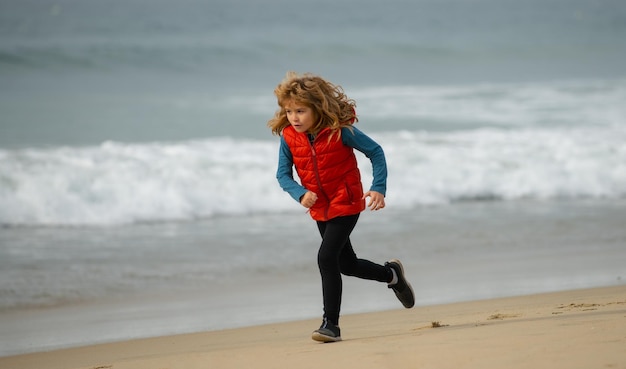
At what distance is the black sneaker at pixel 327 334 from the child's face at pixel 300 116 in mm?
945

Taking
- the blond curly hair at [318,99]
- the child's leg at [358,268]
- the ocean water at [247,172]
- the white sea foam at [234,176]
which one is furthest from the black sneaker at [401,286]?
the white sea foam at [234,176]

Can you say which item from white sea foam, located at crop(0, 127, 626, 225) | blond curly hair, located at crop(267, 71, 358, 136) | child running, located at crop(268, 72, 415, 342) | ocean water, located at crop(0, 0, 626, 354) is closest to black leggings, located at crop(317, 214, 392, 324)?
child running, located at crop(268, 72, 415, 342)

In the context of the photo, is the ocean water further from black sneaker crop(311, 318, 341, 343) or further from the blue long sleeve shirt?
the blue long sleeve shirt

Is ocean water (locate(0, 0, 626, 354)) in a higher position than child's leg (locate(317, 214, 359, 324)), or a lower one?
higher

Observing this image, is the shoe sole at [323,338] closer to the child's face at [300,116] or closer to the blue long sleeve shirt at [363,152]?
the blue long sleeve shirt at [363,152]

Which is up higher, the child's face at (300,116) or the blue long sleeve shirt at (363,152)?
the child's face at (300,116)

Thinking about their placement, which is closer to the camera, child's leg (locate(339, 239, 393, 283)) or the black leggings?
the black leggings

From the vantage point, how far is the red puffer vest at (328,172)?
4.56m

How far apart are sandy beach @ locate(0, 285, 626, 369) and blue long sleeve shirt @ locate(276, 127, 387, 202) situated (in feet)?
2.40

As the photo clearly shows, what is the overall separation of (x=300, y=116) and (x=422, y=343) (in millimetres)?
1210

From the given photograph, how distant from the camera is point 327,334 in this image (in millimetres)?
4527

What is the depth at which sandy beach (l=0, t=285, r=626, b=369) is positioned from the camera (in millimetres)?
3785

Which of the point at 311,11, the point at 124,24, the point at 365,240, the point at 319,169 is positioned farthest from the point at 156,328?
the point at 311,11

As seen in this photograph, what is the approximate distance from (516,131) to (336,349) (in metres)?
12.7
